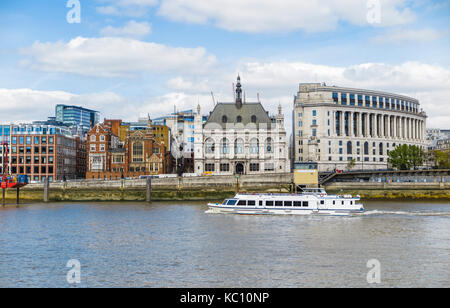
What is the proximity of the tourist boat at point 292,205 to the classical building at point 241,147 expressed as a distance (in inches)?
2851

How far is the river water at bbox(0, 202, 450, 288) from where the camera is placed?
125 ft

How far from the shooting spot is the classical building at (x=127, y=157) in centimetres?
15112

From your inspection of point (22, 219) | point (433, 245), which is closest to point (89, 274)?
point (433, 245)

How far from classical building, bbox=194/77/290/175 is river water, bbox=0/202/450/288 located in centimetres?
7967

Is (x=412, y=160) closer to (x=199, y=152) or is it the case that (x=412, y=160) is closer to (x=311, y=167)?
(x=311, y=167)

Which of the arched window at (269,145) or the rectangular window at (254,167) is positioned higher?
the arched window at (269,145)

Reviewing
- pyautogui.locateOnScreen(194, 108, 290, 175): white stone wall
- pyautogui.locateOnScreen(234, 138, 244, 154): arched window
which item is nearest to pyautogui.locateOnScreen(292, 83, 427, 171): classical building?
pyautogui.locateOnScreen(194, 108, 290, 175): white stone wall

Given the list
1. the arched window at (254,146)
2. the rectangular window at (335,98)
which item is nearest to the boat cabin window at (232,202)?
the arched window at (254,146)

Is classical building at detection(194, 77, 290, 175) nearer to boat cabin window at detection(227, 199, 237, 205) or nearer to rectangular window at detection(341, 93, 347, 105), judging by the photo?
rectangular window at detection(341, 93, 347, 105)

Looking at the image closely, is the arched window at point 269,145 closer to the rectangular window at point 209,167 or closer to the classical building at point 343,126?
the rectangular window at point 209,167

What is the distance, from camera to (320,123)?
574ft

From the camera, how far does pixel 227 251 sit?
4869 cm
